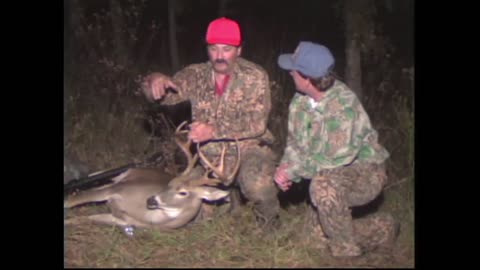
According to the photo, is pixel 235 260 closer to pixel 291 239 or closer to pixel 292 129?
pixel 291 239

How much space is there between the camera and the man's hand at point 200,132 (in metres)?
6.30

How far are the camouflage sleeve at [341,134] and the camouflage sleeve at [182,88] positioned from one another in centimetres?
139

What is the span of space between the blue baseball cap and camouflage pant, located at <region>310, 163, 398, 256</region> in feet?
2.35

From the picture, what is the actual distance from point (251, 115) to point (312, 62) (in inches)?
35.8

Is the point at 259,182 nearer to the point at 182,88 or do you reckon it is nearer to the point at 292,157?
the point at 292,157

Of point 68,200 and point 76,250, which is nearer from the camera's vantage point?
point 76,250

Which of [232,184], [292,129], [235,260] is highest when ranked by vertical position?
[292,129]

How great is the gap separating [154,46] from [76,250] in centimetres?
680

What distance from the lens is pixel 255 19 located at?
1180 cm

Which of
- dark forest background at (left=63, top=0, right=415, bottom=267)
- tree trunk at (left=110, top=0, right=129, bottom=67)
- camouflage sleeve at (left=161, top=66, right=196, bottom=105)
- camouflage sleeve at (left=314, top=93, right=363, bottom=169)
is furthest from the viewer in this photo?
tree trunk at (left=110, top=0, right=129, bottom=67)

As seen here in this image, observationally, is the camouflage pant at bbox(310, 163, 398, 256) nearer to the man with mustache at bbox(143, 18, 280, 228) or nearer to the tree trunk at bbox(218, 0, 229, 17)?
the man with mustache at bbox(143, 18, 280, 228)

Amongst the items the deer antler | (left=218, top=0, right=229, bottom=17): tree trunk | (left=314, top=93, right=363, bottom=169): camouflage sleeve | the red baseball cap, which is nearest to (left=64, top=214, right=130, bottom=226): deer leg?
the deer antler

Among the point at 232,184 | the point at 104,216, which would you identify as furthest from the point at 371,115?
the point at 104,216

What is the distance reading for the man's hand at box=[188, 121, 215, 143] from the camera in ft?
20.7
